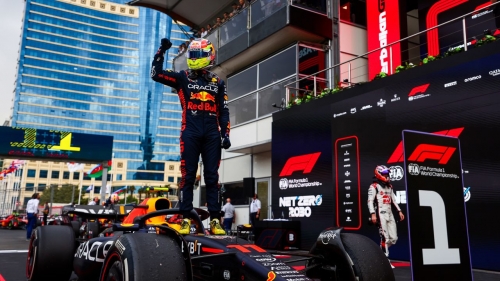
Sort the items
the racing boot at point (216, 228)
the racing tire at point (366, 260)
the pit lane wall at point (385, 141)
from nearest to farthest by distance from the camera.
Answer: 1. the racing tire at point (366, 260)
2. the racing boot at point (216, 228)
3. the pit lane wall at point (385, 141)

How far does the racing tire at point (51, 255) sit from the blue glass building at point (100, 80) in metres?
113

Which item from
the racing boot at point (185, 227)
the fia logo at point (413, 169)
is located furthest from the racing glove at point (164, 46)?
the fia logo at point (413, 169)

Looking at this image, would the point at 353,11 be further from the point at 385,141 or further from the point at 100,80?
the point at 100,80

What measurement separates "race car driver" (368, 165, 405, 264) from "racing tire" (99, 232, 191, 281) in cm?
551

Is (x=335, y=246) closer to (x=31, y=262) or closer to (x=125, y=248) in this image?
(x=125, y=248)

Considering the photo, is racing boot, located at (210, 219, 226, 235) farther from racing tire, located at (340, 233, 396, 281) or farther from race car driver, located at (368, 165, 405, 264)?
race car driver, located at (368, 165, 405, 264)

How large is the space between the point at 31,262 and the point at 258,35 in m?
12.5

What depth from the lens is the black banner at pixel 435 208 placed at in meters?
3.07

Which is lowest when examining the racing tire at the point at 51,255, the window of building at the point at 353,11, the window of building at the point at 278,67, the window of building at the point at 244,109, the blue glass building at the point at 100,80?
the racing tire at the point at 51,255

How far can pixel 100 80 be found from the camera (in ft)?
379

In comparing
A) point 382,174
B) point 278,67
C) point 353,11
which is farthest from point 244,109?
point 382,174

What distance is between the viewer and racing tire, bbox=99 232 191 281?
2.43 m

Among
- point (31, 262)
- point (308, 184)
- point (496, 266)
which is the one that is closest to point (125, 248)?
point (31, 262)

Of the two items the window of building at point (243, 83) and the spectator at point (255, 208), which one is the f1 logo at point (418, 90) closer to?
the spectator at point (255, 208)
